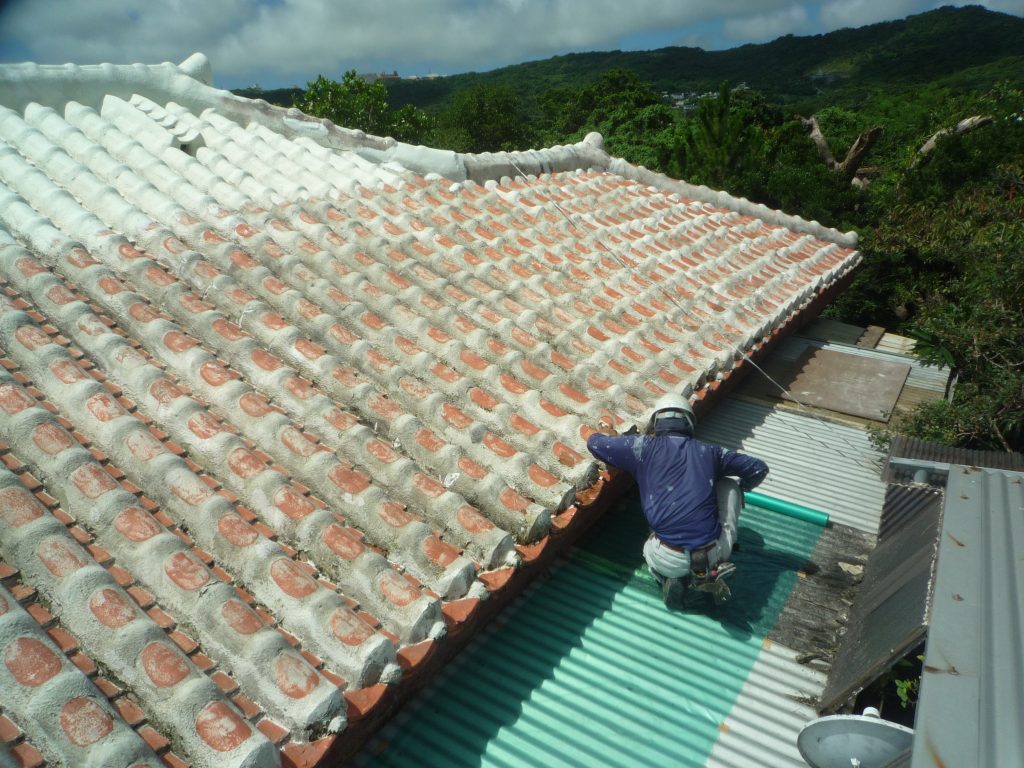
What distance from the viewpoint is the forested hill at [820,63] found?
80.9 meters

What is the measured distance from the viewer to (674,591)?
3.91 m

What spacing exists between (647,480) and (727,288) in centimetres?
360

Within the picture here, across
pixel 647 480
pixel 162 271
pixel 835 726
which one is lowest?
pixel 835 726

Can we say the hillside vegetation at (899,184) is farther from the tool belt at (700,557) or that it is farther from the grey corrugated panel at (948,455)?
the tool belt at (700,557)

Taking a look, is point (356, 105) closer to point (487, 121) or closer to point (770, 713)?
point (487, 121)

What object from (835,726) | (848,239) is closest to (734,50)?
(848,239)

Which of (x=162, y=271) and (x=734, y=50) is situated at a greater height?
(x=734, y=50)

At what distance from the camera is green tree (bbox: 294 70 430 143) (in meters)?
31.1

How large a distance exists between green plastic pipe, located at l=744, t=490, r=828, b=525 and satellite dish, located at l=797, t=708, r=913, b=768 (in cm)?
202

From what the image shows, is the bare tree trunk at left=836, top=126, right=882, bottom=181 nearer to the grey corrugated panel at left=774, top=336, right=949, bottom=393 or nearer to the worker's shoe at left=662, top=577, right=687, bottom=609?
the grey corrugated panel at left=774, top=336, right=949, bottom=393

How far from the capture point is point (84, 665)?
98.5 inches

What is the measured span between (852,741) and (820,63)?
416 feet

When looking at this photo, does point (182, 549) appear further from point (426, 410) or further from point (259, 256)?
point (259, 256)

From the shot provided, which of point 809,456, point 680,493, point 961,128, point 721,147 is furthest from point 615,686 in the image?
point 961,128
